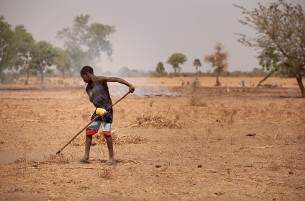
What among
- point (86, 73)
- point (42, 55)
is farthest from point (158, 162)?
point (42, 55)

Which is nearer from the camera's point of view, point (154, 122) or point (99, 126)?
point (99, 126)

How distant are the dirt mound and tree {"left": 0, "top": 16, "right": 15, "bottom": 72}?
40157mm

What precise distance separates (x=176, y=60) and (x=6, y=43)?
56.7 m

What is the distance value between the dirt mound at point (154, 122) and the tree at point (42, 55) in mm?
48005

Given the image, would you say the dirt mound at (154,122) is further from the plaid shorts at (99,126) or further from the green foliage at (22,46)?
the green foliage at (22,46)

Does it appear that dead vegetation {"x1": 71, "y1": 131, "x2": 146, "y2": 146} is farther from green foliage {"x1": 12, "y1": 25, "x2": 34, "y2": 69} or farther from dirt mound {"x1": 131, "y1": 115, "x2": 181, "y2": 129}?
green foliage {"x1": 12, "y1": 25, "x2": 34, "y2": 69}

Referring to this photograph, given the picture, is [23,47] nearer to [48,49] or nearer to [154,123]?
[48,49]

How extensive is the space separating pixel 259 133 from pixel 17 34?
167 feet

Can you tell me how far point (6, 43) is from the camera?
5028 cm

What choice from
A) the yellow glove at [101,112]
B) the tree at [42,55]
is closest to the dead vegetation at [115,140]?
the yellow glove at [101,112]

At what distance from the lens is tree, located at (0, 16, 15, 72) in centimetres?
4872

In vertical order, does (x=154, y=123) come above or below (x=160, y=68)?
below

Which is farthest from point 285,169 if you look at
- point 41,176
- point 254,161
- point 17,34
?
point 17,34

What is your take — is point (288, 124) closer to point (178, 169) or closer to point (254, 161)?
point (254, 161)
